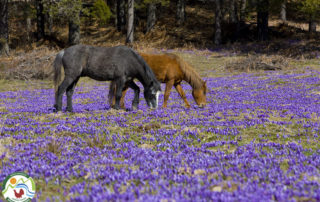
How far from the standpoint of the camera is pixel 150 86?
416 inches

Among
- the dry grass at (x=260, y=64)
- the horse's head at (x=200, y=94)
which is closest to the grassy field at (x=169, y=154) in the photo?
the horse's head at (x=200, y=94)

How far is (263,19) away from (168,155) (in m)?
39.3

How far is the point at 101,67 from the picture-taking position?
33.4ft

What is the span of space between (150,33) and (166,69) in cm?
3655

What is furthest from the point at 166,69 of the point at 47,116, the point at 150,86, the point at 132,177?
the point at 132,177

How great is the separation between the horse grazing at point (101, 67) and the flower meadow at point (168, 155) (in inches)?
42.3

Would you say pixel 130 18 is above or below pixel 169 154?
above

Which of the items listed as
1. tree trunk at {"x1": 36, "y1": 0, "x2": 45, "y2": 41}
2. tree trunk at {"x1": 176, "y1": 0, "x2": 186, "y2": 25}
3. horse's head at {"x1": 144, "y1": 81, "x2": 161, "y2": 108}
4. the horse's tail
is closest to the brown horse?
horse's head at {"x1": 144, "y1": 81, "x2": 161, "y2": 108}

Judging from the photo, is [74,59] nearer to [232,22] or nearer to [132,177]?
[132,177]

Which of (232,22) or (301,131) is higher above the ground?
(232,22)

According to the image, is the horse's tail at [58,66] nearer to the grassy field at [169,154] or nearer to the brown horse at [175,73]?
the grassy field at [169,154]

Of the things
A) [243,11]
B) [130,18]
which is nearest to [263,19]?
[243,11]

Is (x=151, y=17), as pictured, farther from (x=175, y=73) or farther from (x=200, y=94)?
(x=200, y=94)

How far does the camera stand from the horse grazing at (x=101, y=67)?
10.0 meters
